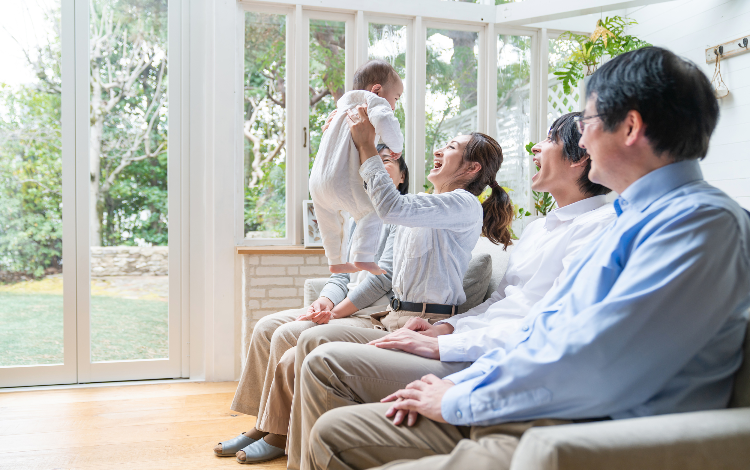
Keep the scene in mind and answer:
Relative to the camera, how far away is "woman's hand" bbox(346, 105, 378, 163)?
1.80m

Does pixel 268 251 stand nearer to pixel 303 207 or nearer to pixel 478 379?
pixel 303 207

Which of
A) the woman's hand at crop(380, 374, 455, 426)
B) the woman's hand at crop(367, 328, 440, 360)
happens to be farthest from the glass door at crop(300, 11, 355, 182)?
the woman's hand at crop(380, 374, 455, 426)

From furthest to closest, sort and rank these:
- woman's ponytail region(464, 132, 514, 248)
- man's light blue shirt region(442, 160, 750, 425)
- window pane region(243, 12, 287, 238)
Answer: window pane region(243, 12, 287, 238), woman's ponytail region(464, 132, 514, 248), man's light blue shirt region(442, 160, 750, 425)

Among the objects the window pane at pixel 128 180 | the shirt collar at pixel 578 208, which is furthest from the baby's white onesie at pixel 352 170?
the window pane at pixel 128 180

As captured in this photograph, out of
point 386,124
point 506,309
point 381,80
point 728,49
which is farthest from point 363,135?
point 728,49

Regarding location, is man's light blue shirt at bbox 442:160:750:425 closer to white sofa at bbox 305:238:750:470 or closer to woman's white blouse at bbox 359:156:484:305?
white sofa at bbox 305:238:750:470

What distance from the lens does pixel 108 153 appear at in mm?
3436

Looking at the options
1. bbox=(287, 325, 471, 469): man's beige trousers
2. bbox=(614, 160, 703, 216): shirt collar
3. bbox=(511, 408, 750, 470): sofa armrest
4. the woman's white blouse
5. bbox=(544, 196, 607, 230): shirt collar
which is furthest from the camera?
the woman's white blouse

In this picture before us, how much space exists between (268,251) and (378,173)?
1747 mm

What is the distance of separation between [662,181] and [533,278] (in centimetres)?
61

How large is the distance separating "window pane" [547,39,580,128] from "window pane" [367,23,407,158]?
1106 mm

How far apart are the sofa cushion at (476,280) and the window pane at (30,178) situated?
2.62 m

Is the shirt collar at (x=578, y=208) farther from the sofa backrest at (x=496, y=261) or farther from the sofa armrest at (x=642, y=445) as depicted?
the sofa armrest at (x=642, y=445)

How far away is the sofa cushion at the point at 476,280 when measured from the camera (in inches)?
80.3
